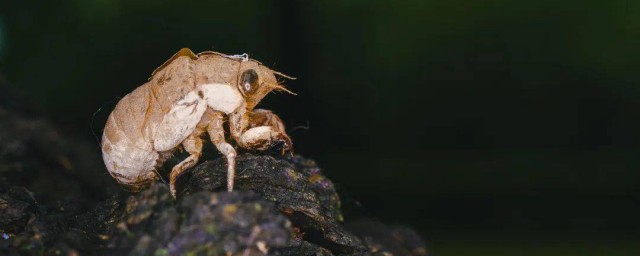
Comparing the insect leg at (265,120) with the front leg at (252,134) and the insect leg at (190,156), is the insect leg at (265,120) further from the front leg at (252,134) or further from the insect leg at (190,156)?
the insect leg at (190,156)

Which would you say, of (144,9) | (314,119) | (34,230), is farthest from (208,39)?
(34,230)

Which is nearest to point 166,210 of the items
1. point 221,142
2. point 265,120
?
point 221,142

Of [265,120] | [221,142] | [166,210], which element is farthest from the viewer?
[265,120]

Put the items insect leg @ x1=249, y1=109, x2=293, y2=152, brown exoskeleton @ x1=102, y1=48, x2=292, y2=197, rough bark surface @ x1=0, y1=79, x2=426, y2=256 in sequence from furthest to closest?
insect leg @ x1=249, y1=109, x2=293, y2=152, brown exoskeleton @ x1=102, y1=48, x2=292, y2=197, rough bark surface @ x1=0, y1=79, x2=426, y2=256

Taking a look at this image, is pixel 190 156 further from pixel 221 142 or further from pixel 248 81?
pixel 248 81

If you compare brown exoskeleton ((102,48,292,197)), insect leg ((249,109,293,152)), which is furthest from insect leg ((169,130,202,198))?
insect leg ((249,109,293,152))

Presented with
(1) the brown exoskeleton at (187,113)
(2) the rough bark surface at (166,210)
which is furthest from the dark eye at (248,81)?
(2) the rough bark surface at (166,210)

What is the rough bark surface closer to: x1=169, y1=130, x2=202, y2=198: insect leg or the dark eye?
x1=169, y1=130, x2=202, y2=198: insect leg
